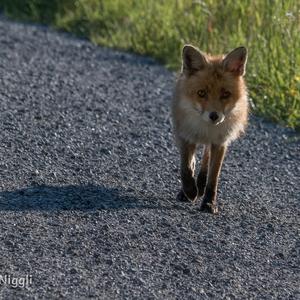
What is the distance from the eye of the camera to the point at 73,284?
5.56 metres

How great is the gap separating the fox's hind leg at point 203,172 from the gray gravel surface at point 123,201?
0.14 m

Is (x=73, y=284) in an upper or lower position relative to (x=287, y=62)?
upper

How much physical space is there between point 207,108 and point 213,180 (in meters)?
0.49

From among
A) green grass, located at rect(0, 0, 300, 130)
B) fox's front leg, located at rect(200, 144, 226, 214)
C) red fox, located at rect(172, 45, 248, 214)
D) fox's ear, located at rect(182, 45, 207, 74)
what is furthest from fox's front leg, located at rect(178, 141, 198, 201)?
green grass, located at rect(0, 0, 300, 130)

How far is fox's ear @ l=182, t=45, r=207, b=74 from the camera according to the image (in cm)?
731

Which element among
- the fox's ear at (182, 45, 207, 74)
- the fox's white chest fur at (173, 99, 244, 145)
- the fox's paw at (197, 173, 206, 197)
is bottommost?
the fox's paw at (197, 173, 206, 197)

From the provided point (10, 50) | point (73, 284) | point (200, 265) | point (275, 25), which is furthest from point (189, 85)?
point (10, 50)

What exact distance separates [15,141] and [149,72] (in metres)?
3.03

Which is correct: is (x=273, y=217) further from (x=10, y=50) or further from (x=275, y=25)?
(x=10, y=50)

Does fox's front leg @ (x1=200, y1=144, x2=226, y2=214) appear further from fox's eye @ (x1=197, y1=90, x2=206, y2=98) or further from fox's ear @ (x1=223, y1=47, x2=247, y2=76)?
fox's ear @ (x1=223, y1=47, x2=247, y2=76)

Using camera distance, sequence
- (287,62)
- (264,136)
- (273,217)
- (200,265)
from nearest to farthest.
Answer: (200,265), (273,217), (264,136), (287,62)

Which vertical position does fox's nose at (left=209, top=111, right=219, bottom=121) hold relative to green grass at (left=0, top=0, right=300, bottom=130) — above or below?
above

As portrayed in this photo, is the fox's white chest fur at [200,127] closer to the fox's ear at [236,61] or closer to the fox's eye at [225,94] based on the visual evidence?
the fox's eye at [225,94]

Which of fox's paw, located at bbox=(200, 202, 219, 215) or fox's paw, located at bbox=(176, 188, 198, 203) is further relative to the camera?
fox's paw, located at bbox=(176, 188, 198, 203)
